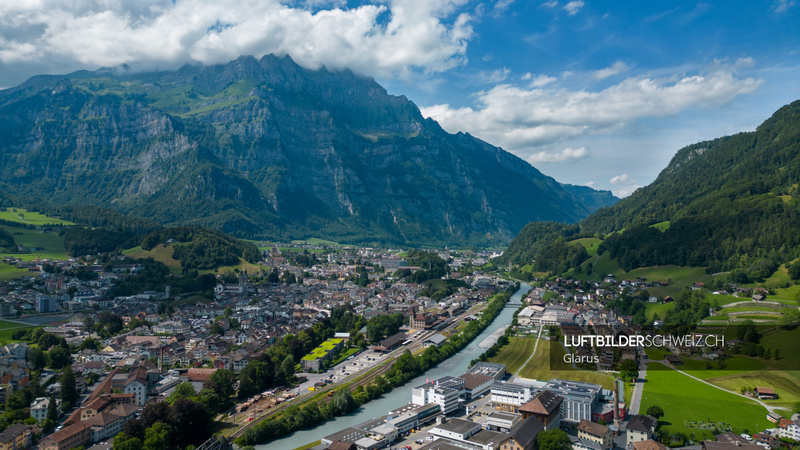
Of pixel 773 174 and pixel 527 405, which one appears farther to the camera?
pixel 773 174

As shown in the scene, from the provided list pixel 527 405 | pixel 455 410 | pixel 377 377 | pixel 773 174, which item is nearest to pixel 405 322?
pixel 377 377

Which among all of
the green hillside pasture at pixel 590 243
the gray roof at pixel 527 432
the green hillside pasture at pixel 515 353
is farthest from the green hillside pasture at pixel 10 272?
the green hillside pasture at pixel 590 243

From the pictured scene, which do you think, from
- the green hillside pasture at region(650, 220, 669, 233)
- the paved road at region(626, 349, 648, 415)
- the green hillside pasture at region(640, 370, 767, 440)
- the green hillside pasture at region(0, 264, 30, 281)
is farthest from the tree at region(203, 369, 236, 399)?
the green hillside pasture at region(650, 220, 669, 233)

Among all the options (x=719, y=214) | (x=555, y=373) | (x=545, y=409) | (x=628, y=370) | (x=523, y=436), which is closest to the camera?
(x=523, y=436)

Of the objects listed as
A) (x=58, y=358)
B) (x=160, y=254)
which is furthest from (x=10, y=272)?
(x=58, y=358)

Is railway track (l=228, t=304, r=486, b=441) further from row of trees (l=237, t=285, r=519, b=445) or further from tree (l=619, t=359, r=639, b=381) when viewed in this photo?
tree (l=619, t=359, r=639, b=381)

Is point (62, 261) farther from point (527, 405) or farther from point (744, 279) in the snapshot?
point (744, 279)

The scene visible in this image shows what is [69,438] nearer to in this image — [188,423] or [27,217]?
[188,423]
